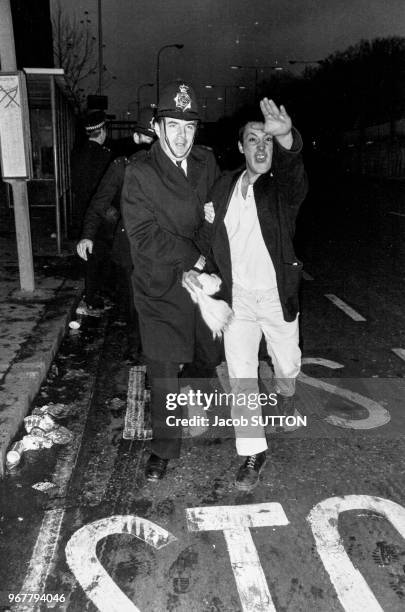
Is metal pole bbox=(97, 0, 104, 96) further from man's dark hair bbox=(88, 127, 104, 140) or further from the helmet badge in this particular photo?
the helmet badge

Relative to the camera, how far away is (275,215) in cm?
319

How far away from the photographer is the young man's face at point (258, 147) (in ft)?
10.2

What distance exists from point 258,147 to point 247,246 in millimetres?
522

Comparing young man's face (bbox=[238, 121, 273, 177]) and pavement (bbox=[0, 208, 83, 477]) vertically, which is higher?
young man's face (bbox=[238, 121, 273, 177])

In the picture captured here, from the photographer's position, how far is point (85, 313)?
653cm

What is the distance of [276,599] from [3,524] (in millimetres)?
1371

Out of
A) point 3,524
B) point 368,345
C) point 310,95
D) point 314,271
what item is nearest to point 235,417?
point 3,524

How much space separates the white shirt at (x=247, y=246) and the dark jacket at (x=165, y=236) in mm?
169

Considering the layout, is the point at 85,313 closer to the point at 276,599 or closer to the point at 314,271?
the point at 314,271

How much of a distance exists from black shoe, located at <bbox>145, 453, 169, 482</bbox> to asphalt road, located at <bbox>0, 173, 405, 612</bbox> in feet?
0.21

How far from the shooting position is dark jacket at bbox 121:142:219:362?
9.98 ft

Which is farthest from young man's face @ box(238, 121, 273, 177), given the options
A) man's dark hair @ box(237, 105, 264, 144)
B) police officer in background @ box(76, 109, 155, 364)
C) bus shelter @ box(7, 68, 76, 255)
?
bus shelter @ box(7, 68, 76, 255)

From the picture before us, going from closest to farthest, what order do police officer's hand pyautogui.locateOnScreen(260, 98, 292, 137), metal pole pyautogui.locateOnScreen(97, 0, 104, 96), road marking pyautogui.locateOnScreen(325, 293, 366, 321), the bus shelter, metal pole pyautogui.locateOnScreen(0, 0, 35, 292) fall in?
police officer's hand pyautogui.locateOnScreen(260, 98, 292, 137)
metal pole pyautogui.locateOnScreen(0, 0, 35, 292)
road marking pyautogui.locateOnScreen(325, 293, 366, 321)
the bus shelter
metal pole pyautogui.locateOnScreen(97, 0, 104, 96)

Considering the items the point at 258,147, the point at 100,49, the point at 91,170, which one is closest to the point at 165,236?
the point at 258,147
